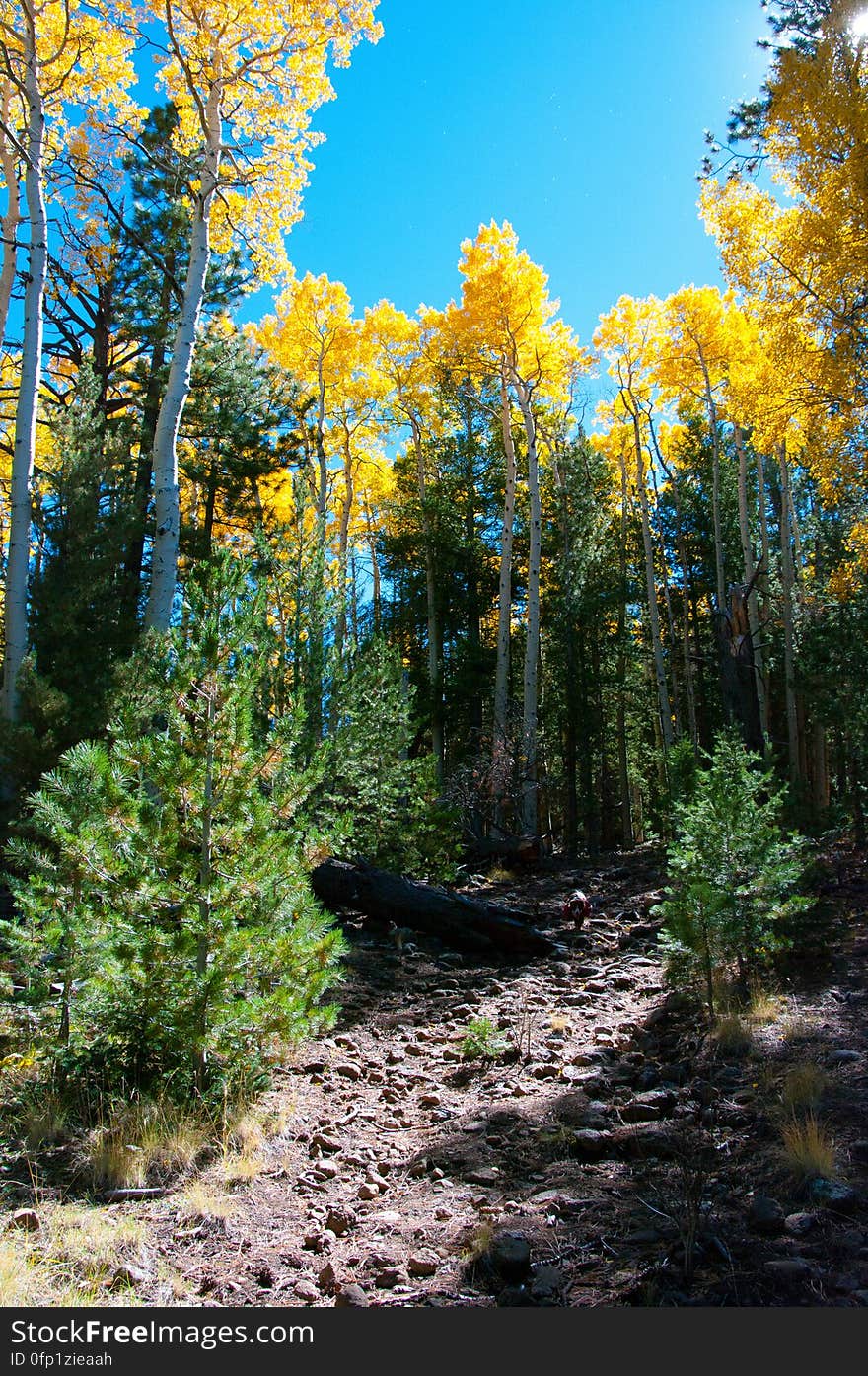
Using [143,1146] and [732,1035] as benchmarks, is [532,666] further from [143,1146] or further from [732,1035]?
[143,1146]

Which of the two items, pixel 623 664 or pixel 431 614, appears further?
pixel 623 664

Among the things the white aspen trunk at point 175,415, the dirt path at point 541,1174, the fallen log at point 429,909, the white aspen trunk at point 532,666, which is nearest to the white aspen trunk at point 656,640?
the white aspen trunk at point 532,666

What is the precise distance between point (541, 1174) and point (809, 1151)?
1020 mm

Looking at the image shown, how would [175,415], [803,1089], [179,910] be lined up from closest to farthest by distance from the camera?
[803,1089], [179,910], [175,415]

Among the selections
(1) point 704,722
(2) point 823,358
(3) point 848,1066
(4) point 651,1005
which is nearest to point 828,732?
(1) point 704,722

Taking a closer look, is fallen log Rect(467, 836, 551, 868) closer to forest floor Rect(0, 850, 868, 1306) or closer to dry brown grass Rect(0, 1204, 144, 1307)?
forest floor Rect(0, 850, 868, 1306)

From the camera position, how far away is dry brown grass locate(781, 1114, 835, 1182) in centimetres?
258

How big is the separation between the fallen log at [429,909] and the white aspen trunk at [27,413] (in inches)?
153

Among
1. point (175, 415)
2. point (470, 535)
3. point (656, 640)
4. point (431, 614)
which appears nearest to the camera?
point (175, 415)

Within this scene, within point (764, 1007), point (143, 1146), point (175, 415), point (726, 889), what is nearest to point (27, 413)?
point (175, 415)

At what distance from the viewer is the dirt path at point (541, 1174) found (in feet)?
7.32

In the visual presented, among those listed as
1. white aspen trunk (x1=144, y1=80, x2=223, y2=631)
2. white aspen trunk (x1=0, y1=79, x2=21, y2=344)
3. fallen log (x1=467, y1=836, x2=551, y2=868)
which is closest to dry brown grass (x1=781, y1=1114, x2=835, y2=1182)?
white aspen trunk (x1=144, y1=80, x2=223, y2=631)

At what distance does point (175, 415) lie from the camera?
23.1 feet

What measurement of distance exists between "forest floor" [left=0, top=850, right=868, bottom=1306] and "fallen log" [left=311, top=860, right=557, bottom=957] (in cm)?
147
